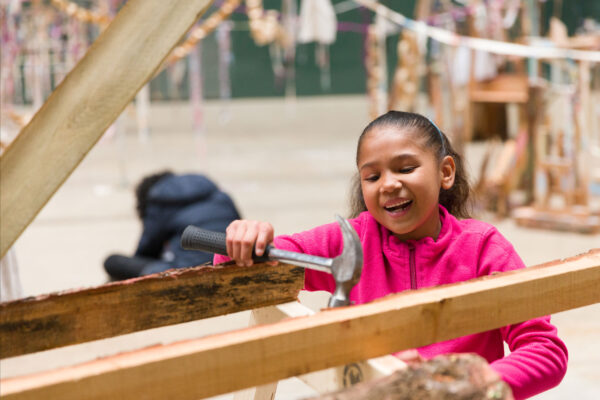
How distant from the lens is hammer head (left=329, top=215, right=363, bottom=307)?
49.2 inches

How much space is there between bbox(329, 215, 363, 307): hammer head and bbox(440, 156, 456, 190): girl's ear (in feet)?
1.59

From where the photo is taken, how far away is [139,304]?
1269 mm

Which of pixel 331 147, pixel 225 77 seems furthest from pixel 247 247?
pixel 225 77

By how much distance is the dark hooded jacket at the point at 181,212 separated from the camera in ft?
10.6

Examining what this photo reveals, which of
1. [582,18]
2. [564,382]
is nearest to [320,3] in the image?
[564,382]

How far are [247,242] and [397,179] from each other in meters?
0.35

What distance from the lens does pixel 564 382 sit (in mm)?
2938

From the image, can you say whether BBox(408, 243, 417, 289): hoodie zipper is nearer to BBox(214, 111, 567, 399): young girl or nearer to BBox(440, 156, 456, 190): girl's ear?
BBox(214, 111, 567, 399): young girl

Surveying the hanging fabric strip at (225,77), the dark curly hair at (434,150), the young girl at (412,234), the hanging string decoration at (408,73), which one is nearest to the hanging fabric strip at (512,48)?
the hanging string decoration at (408,73)

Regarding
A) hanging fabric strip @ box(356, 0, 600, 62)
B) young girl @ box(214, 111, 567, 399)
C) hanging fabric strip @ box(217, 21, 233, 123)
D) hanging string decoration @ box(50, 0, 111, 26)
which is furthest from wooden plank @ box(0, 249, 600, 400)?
hanging fabric strip @ box(217, 21, 233, 123)

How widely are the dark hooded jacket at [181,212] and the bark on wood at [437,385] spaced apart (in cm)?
226

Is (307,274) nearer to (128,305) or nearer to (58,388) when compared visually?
(128,305)

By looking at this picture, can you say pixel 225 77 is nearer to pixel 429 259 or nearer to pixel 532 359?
pixel 429 259

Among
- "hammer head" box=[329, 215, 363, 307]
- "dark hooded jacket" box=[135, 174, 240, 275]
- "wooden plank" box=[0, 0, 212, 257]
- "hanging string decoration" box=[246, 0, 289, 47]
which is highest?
"hanging string decoration" box=[246, 0, 289, 47]
